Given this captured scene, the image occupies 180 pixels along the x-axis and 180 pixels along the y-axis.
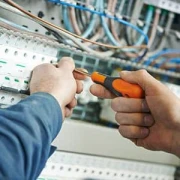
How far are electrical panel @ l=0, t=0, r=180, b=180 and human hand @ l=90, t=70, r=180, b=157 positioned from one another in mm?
217

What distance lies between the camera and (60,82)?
36.4 inches

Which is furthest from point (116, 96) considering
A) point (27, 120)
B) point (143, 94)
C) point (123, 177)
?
point (123, 177)

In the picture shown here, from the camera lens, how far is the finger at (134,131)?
1.01 metres

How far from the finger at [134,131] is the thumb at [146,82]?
0.13 metres

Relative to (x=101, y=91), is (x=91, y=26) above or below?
above

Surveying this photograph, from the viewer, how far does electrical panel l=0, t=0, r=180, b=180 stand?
1.07m

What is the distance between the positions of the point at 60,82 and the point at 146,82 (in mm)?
228

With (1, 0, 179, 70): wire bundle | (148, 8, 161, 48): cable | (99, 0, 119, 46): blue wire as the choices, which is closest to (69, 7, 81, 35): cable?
(1, 0, 179, 70): wire bundle

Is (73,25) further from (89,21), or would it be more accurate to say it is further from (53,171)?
(53,171)

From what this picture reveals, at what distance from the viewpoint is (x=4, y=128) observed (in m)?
0.72

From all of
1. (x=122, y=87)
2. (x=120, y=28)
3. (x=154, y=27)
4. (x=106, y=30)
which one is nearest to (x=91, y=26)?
(x=106, y=30)

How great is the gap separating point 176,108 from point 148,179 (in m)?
0.56

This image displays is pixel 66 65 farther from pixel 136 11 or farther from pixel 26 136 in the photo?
pixel 136 11

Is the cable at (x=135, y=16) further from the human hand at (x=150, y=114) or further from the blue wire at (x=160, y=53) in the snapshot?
the human hand at (x=150, y=114)
